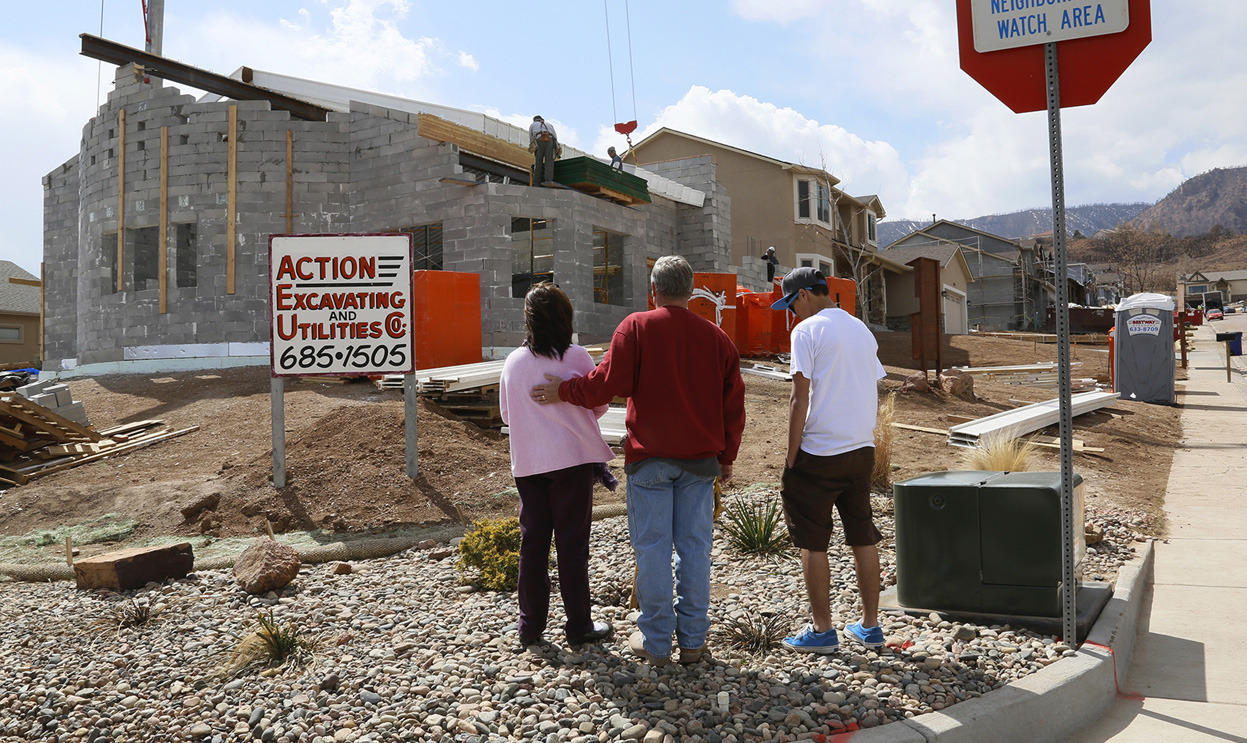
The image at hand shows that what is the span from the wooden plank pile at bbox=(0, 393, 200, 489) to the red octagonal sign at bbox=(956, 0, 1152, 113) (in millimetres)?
11449

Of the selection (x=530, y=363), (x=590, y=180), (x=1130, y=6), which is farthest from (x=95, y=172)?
(x=1130, y=6)

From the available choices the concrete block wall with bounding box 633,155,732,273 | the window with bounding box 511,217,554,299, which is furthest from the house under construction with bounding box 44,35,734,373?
the concrete block wall with bounding box 633,155,732,273

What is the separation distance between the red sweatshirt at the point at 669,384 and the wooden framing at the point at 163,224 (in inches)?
726

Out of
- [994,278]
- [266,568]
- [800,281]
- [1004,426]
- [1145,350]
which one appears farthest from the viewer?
[994,278]

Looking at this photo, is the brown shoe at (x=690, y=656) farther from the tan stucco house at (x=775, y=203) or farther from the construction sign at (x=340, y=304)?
the tan stucco house at (x=775, y=203)

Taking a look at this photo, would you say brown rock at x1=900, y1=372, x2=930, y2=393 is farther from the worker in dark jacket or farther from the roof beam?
the roof beam

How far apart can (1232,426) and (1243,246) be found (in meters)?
182

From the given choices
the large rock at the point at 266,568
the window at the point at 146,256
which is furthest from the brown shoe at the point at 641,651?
the window at the point at 146,256

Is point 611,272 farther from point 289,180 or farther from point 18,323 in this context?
point 18,323

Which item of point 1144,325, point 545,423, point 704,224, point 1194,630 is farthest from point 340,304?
point 704,224

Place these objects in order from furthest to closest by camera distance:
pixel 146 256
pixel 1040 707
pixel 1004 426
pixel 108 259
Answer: pixel 108 259
pixel 146 256
pixel 1004 426
pixel 1040 707

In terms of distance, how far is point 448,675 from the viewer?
3.75 meters

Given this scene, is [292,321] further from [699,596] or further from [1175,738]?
[1175,738]

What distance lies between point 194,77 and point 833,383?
2127cm
